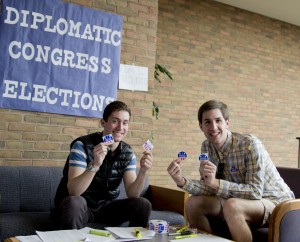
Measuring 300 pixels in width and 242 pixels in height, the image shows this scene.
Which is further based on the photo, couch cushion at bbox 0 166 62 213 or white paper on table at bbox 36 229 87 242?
couch cushion at bbox 0 166 62 213

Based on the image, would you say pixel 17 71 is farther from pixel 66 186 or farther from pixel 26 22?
pixel 66 186

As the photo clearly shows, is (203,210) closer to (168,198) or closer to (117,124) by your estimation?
(168,198)

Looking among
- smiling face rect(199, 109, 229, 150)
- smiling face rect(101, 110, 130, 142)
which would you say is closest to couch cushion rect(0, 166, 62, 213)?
smiling face rect(101, 110, 130, 142)

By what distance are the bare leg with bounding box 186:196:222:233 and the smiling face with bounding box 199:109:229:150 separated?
0.39 m

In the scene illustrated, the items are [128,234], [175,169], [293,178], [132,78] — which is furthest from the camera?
[132,78]

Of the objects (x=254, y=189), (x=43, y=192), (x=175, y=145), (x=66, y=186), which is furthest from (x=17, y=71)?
(x=175, y=145)

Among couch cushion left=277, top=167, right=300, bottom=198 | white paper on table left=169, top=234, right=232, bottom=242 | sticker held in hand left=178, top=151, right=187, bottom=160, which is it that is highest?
sticker held in hand left=178, top=151, right=187, bottom=160

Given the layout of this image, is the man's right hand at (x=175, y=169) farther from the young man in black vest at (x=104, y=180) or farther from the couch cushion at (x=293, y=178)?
the couch cushion at (x=293, y=178)

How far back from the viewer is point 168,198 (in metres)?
2.95

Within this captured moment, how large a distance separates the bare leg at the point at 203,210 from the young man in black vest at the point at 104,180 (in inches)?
12.9

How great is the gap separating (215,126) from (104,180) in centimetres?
80

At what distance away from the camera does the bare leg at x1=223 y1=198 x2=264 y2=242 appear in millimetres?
2098

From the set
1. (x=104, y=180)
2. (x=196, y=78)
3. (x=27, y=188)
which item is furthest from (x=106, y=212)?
(x=196, y=78)

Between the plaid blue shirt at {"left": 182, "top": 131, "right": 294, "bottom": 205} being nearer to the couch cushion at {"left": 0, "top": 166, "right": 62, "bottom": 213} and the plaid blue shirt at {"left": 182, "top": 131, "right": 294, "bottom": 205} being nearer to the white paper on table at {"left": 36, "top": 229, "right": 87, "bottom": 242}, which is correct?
the white paper on table at {"left": 36, "top": 229, "right": 87, "bottom": 242}
